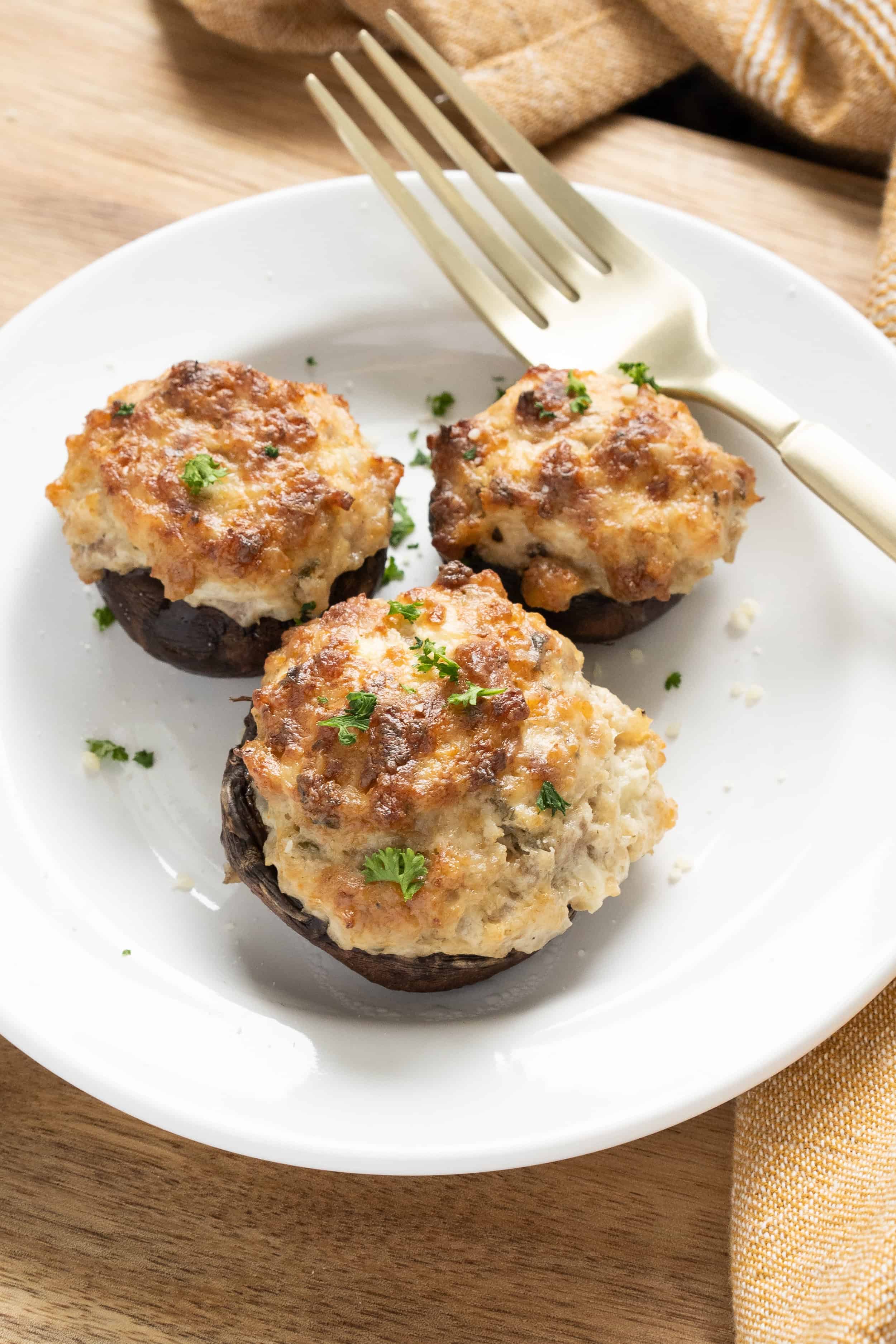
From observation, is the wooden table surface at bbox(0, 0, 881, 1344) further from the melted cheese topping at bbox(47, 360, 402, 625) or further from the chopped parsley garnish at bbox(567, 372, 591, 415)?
the chopped parsley garnish at bbox(567, 372, 591, 415)

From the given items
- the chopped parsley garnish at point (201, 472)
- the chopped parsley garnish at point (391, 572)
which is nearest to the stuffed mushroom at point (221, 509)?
the chopped parsley garnish at point (201, 472)

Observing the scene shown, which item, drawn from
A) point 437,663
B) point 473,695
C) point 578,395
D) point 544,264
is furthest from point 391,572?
point 544,264

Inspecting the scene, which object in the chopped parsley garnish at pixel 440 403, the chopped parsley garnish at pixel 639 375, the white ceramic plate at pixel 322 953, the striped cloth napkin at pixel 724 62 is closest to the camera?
the white ceramic plate at pixel 322 953

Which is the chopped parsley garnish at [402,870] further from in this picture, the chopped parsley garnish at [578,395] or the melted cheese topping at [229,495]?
the chopped parsley garnish at [578,395]

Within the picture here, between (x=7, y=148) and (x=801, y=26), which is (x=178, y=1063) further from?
(x=801, y=26)

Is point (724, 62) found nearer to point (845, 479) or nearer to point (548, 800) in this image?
point (845, 479)

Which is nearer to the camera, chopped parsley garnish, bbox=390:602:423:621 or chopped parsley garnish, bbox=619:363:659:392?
chopped parsley garnish, bbox=390:602:423:621

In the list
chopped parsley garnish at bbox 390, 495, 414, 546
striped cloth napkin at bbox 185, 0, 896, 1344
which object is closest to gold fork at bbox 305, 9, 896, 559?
striped cloth napkin at bbox 185, 0, 896, 1344
